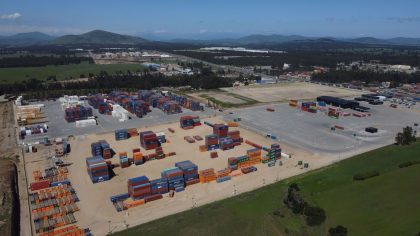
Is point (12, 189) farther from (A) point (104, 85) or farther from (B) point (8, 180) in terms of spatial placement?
(A) point (104, 85)

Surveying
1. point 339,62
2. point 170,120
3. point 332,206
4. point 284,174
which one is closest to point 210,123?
point 170,120

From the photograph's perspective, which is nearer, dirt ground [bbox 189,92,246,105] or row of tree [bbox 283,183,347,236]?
row of tree [bbox 283,183,347,236]

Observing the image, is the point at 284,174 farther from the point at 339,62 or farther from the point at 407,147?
the point at 339,62

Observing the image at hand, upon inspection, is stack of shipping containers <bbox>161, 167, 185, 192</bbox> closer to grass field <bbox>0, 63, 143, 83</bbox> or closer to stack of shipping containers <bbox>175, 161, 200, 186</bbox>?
stack of shipping containers <bbox>175, 161, 200, 186</bbox>

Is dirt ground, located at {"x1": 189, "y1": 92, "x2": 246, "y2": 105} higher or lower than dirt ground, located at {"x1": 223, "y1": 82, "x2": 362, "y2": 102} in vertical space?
lower

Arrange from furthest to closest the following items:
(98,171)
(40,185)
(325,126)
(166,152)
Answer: (325,126) → (166,152) → (98,171) → (40,185)

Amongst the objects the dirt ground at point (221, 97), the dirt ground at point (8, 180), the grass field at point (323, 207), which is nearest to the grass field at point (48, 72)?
the dirt ground at point (221, 97)

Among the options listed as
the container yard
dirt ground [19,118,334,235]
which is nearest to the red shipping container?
the container yard

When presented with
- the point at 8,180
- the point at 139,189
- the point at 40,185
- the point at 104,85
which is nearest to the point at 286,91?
the point at 104,85
